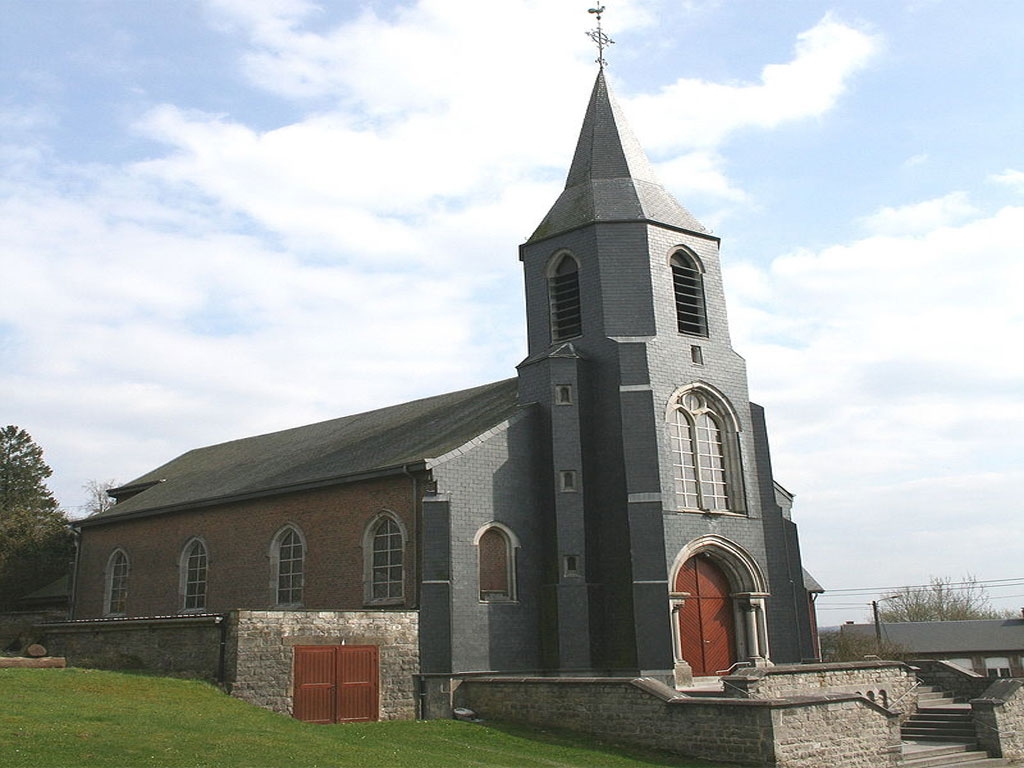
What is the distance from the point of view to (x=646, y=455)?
2372 cm

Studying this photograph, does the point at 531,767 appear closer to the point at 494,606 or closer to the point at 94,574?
the point at 494,606

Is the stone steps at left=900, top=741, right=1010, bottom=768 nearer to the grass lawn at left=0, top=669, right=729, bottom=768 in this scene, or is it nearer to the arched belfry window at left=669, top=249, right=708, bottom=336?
the grass lawn at left=0, top=669, right=729, bottom=768

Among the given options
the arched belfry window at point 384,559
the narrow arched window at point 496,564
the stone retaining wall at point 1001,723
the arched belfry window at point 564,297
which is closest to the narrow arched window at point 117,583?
the arched belfry window at point 384,559

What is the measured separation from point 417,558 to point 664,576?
5.72 m

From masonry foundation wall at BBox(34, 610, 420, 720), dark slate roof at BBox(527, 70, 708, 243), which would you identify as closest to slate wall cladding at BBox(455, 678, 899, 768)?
masonry foundation wall at BBox(34, 610, 420, 720)

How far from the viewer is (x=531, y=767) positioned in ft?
52.4

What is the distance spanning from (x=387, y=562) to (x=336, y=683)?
501 cm

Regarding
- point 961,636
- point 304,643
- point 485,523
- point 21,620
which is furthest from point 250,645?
point 961,636

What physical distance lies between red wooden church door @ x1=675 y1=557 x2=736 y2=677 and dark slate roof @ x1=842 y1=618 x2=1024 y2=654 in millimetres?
38377

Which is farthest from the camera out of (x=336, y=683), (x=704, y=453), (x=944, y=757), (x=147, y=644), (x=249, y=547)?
(x=249, y=547)

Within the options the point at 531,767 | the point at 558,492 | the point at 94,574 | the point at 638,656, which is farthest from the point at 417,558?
the point at 94,574

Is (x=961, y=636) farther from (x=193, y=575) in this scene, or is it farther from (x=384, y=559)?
(x=193, y=575)

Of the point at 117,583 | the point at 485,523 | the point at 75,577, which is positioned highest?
the point at 75,577

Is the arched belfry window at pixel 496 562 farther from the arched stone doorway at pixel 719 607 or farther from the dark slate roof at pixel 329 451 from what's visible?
the arched stone doorway at pixel 719 607
